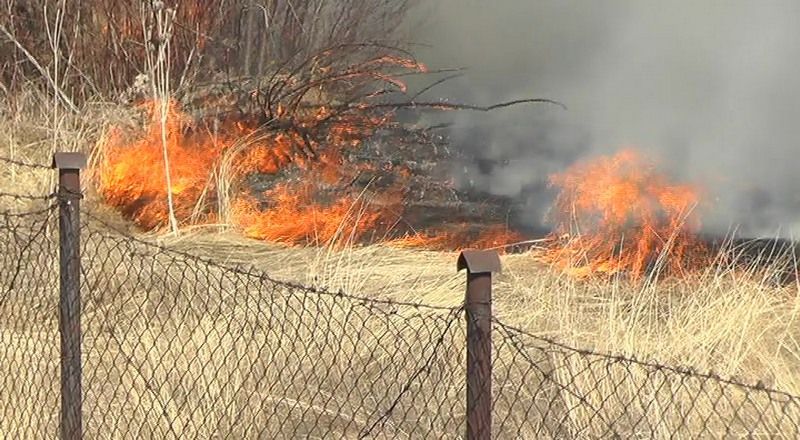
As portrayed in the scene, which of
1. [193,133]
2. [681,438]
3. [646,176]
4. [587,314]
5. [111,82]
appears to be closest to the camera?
[681,438]

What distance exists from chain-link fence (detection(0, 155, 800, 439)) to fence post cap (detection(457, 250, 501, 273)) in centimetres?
101

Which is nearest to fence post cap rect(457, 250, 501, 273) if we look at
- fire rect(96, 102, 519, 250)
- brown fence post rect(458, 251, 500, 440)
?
brown fence post rect(458, 251, 500, 440)

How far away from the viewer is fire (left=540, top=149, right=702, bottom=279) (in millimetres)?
6965

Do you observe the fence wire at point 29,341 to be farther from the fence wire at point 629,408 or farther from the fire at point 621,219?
the fire at point 621,219

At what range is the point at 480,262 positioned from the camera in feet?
8.68

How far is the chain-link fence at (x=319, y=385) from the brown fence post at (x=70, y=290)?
0.04m

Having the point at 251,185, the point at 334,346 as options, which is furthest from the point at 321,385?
the point at 251,185

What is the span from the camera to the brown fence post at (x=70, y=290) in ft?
12.1

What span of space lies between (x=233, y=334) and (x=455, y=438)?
1.38 meters

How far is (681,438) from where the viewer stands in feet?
13.2

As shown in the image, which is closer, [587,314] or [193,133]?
[587,314]

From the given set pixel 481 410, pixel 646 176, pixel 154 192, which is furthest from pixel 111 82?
pixel 481 410

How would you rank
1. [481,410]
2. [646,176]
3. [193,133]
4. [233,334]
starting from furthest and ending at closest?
1. [193,133]
2. [646,176]
3. [233,334]
4. [481,410]

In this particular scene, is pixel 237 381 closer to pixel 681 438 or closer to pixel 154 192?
pixel 681 438
